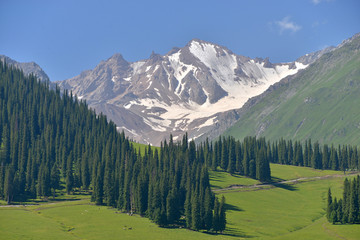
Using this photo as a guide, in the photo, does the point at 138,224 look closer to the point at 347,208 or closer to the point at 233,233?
the point at 233,233

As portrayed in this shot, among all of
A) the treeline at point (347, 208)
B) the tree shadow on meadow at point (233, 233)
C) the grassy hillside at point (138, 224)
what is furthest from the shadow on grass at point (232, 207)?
the treeline at point (347, 208)

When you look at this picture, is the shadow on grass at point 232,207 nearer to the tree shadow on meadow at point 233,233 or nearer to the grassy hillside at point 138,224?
the grassy hillside at point 138,224

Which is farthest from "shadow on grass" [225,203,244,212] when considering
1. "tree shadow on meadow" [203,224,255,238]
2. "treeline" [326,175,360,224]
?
"treeline" [326,175,360,224]

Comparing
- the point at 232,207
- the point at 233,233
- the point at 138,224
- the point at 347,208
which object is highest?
the point at 347,208

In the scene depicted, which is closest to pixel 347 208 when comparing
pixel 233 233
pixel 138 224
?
pixel 233 233

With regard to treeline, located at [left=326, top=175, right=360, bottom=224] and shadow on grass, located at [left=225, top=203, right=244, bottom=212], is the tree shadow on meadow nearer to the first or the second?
shadow on grass, located at [left=225, top=203, right=244, bottom=212]

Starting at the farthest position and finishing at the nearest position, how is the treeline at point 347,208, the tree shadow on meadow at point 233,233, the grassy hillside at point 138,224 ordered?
the treeline at point 347,208 < the tree shadow on meadow at point 233,233 < the grassy hillside at point 138,224

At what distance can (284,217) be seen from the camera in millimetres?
169750

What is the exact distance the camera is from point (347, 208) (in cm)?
14900

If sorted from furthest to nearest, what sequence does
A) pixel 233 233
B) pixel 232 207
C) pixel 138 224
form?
pixel 232 207, pixel 138 224, pixel 233 233

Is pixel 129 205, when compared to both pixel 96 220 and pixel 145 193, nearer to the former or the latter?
pixel 145 193

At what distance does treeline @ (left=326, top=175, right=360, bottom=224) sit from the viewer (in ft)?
483

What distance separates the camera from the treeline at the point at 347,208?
14712cm

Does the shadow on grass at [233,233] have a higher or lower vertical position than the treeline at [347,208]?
lower
